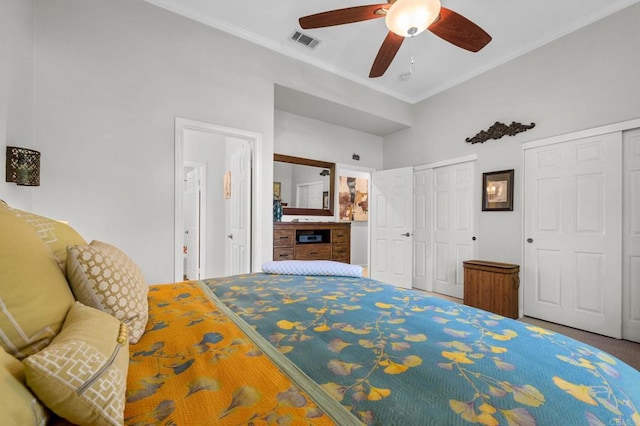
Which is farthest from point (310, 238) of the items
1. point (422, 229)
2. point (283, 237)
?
Answer: point (422, 229)

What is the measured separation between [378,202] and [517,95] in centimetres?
246

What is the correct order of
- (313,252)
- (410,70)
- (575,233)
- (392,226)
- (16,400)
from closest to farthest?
(16,400) < (575,233) < (410,70) < (313,252) < (392,226)

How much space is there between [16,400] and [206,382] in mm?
335

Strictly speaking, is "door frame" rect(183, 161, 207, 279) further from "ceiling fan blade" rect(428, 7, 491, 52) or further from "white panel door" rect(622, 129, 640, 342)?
"white panel door" rect(622, 129, 640, 342)

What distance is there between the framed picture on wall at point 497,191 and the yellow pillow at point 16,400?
13.6 feet

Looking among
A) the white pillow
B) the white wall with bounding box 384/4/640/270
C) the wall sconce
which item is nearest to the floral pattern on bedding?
the white pillow

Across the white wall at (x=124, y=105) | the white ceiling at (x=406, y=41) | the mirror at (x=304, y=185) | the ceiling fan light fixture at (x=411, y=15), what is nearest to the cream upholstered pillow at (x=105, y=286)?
the white wall at (x=124, y=105)

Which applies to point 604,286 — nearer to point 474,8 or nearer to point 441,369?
point 474,8

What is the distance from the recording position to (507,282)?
10.4ft

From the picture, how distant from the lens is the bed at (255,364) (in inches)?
21.1

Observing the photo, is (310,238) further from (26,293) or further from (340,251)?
(26,293)

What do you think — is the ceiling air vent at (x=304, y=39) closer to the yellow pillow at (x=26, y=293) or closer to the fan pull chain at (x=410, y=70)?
the fan pull chain at (x=410, y=70)

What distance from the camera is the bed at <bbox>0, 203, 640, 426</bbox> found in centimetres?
54

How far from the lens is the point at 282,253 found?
4.04 metres
